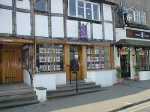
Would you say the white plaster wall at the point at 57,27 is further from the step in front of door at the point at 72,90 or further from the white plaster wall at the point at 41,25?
the step in front of door at the point at 72,90

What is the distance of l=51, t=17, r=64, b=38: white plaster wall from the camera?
64.9 ft

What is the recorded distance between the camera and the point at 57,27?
19.9 meters

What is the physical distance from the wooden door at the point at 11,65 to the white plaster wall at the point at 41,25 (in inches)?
86.1

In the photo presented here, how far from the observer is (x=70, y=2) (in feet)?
69.9

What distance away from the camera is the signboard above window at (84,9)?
21305 mm

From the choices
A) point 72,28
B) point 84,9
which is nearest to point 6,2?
point 72,28

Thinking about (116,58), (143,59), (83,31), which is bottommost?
(143,59)

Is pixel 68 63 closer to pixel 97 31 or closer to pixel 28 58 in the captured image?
pixel 28 58

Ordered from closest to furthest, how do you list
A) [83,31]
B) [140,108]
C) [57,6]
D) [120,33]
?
[140,108]
[57,6]
[83,31]
[120,33]

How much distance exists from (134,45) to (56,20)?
27.5 ft

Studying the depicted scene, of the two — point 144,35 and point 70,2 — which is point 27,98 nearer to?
point 70,2

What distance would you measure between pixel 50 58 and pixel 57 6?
3.04m

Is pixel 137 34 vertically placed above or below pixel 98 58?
above

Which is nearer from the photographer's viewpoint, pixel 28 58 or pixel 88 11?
pixel 28 58
